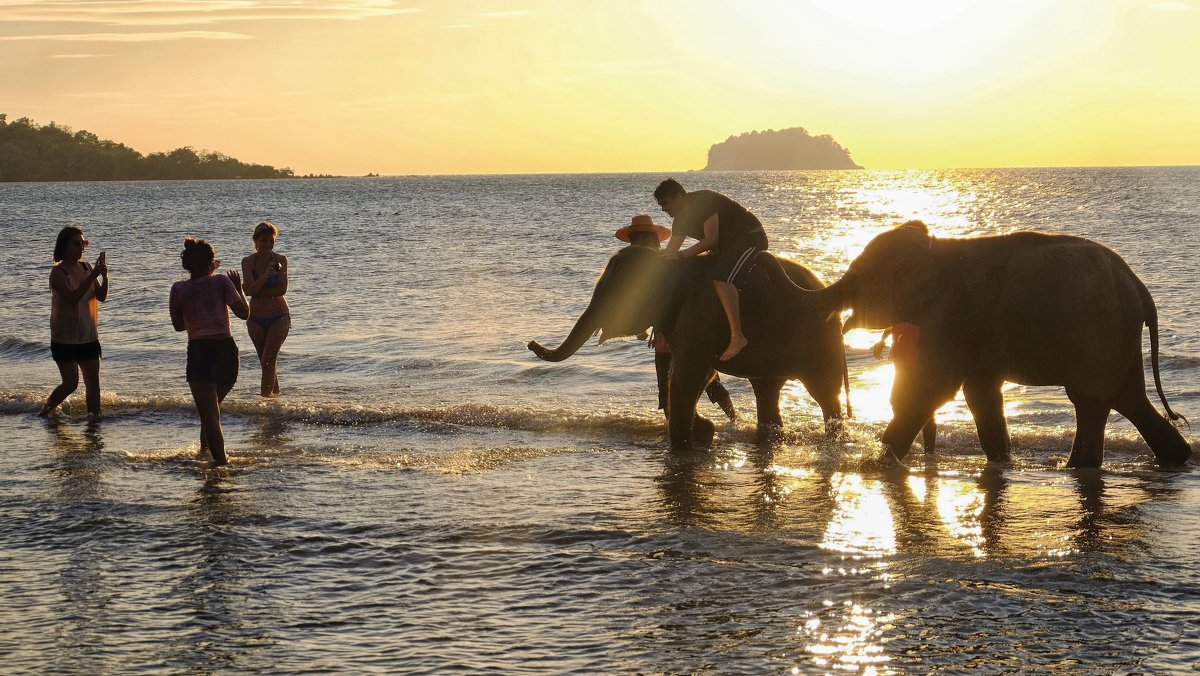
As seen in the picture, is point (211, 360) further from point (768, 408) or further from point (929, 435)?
point (929, 435)

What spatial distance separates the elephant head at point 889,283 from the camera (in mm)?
9867

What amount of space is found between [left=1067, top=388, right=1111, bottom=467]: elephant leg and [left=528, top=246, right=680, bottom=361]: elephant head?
133 inches

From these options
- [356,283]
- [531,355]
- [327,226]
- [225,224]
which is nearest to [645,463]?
[531,355]

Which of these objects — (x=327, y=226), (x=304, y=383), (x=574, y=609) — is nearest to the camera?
(x=574, y=609)

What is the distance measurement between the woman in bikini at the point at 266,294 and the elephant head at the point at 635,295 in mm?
4290

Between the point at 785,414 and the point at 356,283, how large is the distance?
2452 cm

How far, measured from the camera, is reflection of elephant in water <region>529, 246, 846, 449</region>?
10695 millimetres

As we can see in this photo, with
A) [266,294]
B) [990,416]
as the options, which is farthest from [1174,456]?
[266,294]

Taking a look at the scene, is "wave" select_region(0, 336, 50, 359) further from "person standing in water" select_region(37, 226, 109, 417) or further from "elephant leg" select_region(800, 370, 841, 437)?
"elephant leg" select_region(800, 370, 841, 437)

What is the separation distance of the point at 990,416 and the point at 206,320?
21.1 ft

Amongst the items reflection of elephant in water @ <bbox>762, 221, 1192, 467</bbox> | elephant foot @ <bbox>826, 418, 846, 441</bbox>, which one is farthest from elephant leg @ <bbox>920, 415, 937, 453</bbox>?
reflection of elephant in water @ <bbox>762, 221, 1192, 467</bbox>

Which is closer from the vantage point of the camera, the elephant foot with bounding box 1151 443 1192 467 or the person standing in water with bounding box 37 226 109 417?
the elephant foot with bounding box 1151 443 1192 467

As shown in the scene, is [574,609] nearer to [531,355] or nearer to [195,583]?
[195,583]

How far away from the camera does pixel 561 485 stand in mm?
9516
